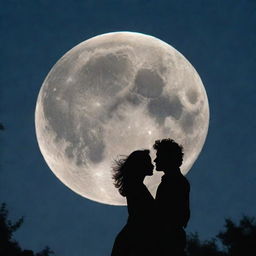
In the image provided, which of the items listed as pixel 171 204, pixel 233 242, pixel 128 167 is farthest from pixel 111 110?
pixel 233 242

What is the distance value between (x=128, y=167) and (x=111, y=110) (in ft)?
23.9

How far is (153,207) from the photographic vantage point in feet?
14.8

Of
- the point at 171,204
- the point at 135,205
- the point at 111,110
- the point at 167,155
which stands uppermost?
the point at 111,110

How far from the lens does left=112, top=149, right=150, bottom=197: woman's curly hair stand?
15.0ft

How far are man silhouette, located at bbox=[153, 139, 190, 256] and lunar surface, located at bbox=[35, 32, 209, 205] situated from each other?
20.5ft

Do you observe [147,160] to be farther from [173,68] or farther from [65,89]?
[173,68]

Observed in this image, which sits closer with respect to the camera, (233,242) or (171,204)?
(171,204)

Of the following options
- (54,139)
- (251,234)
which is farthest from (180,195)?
(251,234)

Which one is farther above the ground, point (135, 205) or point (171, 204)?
point (171, 204)

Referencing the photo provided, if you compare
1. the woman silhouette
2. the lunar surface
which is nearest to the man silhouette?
the woman silhouette

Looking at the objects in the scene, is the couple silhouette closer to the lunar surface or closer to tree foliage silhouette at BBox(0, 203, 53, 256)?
the lunar surface

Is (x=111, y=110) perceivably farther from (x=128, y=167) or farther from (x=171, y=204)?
(x=171, y=204)

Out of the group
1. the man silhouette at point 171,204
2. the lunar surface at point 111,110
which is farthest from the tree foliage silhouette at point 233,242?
the man silhouette at point 171,204

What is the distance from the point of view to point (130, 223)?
173 inches
